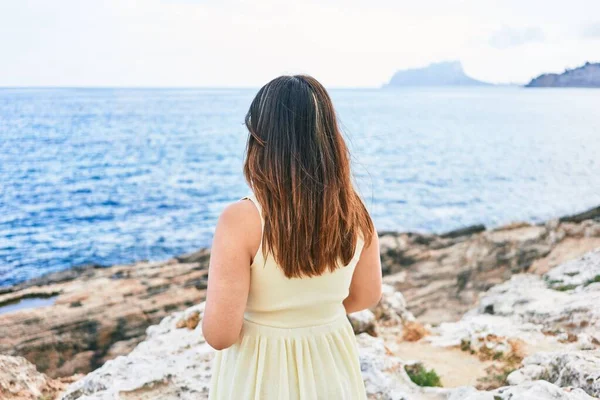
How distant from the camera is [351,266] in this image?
8.12ft

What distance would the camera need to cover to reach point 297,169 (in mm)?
2143

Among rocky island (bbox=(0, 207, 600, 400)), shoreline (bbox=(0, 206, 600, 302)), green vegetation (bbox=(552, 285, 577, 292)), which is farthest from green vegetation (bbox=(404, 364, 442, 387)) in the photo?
shoreline (bbox=(0, 206, 600, 302))

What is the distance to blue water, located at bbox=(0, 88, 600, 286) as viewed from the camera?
2247 cm

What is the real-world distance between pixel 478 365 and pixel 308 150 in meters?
5.41

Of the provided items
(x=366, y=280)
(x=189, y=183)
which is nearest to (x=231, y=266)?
(x=366, y=280)

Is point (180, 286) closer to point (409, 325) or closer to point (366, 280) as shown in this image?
point (409, 325)

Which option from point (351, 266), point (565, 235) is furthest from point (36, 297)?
point (565, 235)

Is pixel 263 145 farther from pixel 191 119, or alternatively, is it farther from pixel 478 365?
pixel 191 119

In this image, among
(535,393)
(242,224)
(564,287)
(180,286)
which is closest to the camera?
(242,224)

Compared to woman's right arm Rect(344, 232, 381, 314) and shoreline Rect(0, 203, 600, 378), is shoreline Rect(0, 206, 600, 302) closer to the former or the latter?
shoreline Rect(0, 203, 600, 378)

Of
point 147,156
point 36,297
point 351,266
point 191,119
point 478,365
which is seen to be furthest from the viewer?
point 191,119

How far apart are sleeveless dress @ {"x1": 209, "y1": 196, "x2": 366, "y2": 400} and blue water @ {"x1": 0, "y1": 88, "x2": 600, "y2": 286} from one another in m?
0.67

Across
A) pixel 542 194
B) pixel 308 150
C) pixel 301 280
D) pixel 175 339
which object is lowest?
pixel 542 194

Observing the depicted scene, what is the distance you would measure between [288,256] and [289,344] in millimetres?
466
